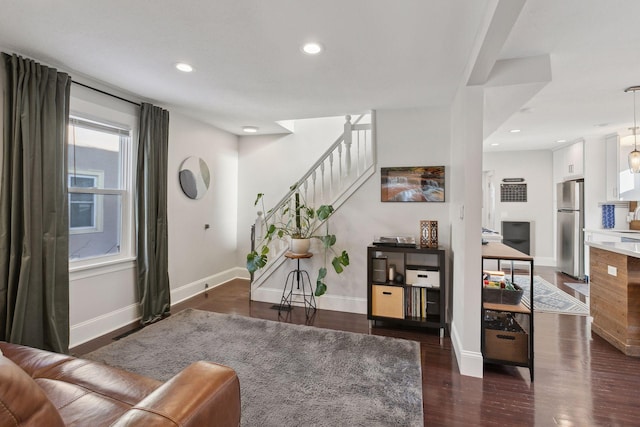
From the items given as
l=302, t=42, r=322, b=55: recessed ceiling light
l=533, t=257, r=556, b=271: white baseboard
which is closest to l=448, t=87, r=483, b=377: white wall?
l=302, t=42, r=322, b=55: recessed ceiling light

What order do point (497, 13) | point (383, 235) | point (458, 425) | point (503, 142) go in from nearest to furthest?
point (497, 13)
point (458, 425)
point (383, 235)
point (503, 142)

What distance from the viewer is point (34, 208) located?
7.52 ft

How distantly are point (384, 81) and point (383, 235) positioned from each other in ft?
5.61

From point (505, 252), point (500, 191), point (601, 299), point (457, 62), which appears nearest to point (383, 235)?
point (505, 252)

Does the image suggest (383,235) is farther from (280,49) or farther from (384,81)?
(280,49)

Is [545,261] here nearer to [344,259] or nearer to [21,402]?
[344,259]

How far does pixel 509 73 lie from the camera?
2.33 m

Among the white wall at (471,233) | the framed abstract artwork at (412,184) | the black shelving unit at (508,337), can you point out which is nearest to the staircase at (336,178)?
the framed abstract artwork at (412,184)

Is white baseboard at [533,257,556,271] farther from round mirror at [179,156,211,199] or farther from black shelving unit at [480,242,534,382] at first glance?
round mirror at [179,156,211,199]

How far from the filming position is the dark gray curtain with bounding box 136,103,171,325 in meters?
3.25

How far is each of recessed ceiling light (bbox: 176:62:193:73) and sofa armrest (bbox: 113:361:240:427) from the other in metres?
2.28

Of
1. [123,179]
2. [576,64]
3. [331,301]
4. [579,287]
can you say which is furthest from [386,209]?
[579,287]

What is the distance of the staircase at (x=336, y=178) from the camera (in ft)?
12.1

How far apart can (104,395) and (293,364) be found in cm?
139
